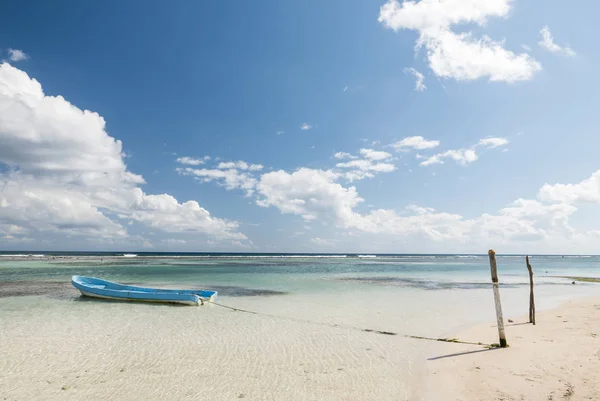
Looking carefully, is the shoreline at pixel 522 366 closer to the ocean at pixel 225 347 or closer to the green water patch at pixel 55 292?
the ocean at pixel 225 347

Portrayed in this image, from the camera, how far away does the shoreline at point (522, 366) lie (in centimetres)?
753

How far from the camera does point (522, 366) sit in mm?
9078

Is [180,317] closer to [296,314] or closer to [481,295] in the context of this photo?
[296,314]

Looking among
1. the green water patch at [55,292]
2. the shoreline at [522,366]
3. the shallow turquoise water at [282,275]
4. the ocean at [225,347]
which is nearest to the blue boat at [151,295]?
the ocean at [225,347]

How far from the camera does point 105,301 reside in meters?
21.1

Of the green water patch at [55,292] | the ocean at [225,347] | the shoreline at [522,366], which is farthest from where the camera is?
the green water patch at [55,292]

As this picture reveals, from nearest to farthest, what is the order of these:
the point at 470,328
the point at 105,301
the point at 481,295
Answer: the point at 470,328 → the point at 105,301 → the point at 481,295

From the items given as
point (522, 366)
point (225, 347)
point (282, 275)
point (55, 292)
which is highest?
point (282, 275)

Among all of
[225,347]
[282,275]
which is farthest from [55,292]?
[282,275]

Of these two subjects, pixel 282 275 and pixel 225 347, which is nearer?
pixel 225 347

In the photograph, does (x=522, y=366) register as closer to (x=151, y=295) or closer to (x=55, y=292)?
(x=151, y=295)

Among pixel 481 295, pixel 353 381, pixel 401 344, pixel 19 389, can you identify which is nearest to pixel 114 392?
pixel 19 389

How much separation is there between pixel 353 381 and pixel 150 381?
16.2 ft

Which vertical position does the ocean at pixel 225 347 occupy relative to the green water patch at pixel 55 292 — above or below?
below
